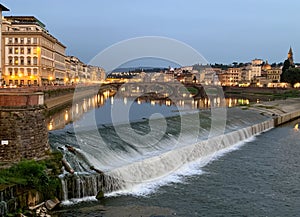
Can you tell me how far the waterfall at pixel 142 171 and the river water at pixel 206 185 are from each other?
22 cm

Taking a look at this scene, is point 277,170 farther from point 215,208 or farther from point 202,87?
point 202,87

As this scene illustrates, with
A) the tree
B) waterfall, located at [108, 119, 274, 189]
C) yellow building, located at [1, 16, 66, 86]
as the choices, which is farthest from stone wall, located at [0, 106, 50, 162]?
the tree

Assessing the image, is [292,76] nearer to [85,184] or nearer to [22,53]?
[22,53]

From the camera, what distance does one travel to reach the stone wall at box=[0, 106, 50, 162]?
16.5m

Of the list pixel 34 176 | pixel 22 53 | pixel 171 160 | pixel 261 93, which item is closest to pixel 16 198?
pixel 34 176

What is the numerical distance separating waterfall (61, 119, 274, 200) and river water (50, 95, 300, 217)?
22cm

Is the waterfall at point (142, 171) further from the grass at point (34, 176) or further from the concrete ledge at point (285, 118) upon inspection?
the concrete ledge at point (285, 118)

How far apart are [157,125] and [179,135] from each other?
9.11ft

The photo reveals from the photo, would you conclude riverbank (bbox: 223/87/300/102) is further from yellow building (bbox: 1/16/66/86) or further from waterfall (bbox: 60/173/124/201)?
waterfall (bbox: 60/173/124/201)

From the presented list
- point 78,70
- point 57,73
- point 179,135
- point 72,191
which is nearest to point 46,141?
point 72,191

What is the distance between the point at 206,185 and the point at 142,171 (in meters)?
3.40

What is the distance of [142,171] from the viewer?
20.8 meters

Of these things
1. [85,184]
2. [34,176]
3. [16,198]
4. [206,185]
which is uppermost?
[34,176]

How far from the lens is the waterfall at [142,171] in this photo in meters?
17.2
